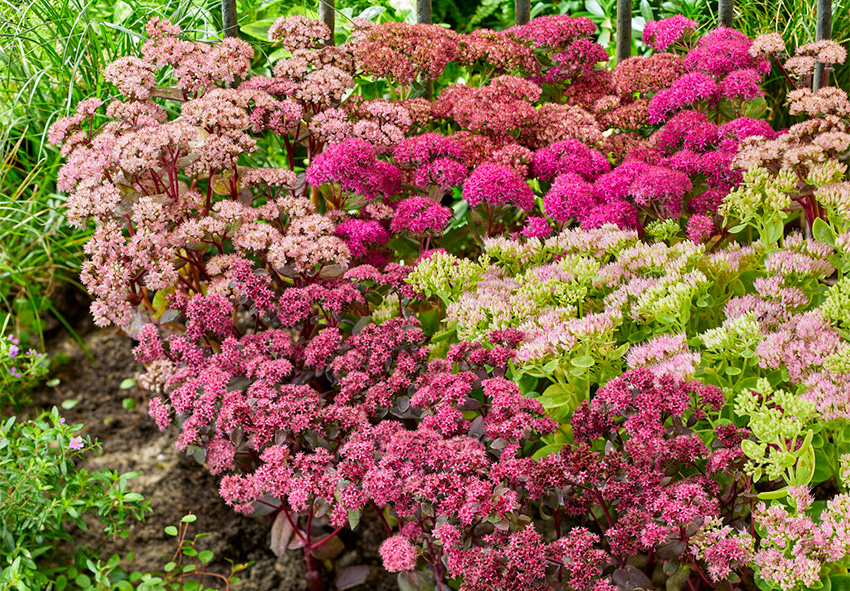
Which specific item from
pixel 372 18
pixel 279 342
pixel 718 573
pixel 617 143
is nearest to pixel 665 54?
pixel 617 143

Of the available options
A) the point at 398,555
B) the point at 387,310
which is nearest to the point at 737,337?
→ the point at 398,555

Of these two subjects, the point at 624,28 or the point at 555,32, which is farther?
the point at 624,28

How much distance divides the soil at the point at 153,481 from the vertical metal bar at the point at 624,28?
2.62 metres

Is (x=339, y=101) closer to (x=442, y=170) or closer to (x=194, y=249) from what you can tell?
(x=442, y=170)

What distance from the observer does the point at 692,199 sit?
268cm

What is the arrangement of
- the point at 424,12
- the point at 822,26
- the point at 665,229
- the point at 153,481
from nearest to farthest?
1. the point at 665,229
2. the point at 153,481
3. the point at 822,26
4. the point at 424,12

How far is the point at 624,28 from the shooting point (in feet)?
12.0

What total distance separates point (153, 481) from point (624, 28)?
298 centimetres

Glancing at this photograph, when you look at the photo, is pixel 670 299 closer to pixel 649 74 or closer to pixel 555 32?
pixel 649 74

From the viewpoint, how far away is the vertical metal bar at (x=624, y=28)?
143 inches

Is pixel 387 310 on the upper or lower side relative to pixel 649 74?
lower

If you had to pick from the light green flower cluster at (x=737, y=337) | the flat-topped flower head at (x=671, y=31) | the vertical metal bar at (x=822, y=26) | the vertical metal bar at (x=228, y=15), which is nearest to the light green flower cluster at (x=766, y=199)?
the light green flower cluster at (x=737, y=337)

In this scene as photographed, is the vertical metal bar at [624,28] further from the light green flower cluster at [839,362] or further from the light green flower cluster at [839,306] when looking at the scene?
the light green flower cluster at [839,362]

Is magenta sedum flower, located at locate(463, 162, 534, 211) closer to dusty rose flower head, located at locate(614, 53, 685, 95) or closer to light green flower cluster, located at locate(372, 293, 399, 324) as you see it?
light green flower cluster, located at locate(372, 293, 399, 324)
